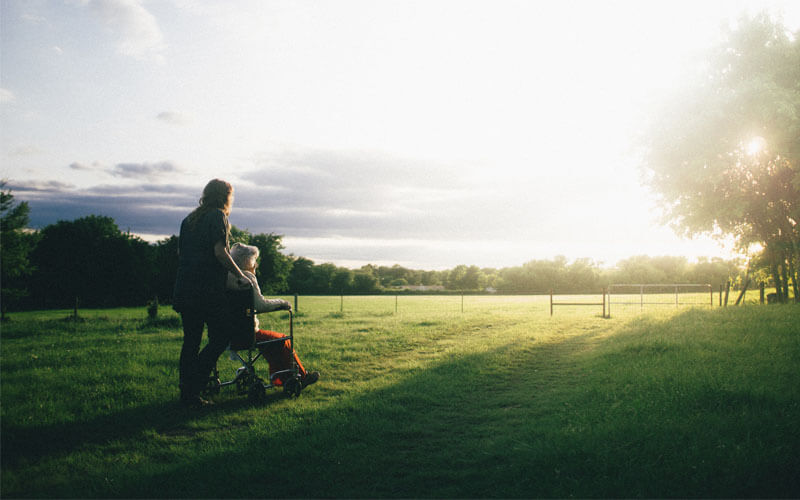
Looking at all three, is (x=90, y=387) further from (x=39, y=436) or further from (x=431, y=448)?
(x=431, y=448)

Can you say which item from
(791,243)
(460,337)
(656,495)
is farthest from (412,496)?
(791,243)

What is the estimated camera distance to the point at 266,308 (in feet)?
18.8

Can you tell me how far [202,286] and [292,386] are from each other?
6.12 feet

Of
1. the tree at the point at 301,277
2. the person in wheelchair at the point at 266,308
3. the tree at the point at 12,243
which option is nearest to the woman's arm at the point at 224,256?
the person in wheelchair at the point at 266,308

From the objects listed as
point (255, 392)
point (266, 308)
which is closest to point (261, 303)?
point (266, 308)

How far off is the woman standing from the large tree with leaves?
1671cm

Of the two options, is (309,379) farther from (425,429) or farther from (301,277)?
(301,277)

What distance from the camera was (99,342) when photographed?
1192cm

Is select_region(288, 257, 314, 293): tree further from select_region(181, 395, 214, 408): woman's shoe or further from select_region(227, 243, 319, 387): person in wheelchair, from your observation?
select_region(181, 395, 214, 408): woman's shoe

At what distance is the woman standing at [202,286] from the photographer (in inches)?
207

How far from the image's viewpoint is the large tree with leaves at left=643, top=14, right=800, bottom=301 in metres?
14.7

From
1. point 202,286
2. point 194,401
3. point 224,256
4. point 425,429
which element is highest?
point 224,256

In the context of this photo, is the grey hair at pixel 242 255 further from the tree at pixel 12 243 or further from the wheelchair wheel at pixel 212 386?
the tree at pixel 12 243

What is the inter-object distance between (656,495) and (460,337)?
1002 centimetres
